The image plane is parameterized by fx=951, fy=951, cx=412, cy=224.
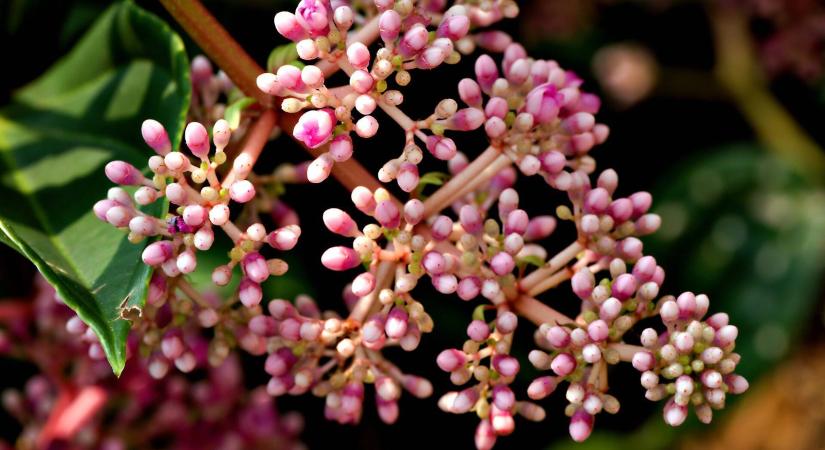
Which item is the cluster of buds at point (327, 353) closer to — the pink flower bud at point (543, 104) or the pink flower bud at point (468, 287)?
the pink flower bud at point (468, 287)

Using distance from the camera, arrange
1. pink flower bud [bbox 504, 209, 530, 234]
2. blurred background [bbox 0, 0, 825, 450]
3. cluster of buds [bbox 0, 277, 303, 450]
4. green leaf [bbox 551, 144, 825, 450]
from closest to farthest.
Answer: pink flower bud [bbox 504, 209, 530, 234] < cluster of buds [bbox 0, 277, 303, 450] < blurred background [bbox 0, 0, 825, 450] < green leaf [bbox 551, 144, 825, 450]

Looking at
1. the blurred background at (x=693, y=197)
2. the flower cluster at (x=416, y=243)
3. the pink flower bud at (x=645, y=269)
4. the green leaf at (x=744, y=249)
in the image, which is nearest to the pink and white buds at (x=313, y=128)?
the flower cluster at (x=416, y=243)

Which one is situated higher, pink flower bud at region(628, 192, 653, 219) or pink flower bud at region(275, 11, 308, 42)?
pink flower bud at region(275, 11, 308, 42)

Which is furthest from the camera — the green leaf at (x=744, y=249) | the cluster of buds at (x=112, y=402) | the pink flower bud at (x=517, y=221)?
the green leaf at (x=744, y=249)

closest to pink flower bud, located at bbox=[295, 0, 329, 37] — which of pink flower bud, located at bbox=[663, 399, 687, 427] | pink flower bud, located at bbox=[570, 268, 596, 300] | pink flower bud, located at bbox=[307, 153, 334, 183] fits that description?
pink flower bud, located at bbox=[307, 153, 334, 183]

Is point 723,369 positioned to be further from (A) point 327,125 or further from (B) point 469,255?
(A) point 327,125

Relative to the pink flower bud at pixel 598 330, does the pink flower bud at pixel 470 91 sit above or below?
above

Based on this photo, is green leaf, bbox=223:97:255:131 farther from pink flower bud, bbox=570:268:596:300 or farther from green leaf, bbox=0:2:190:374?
pink flower bud, bbox=570:268:596:300
